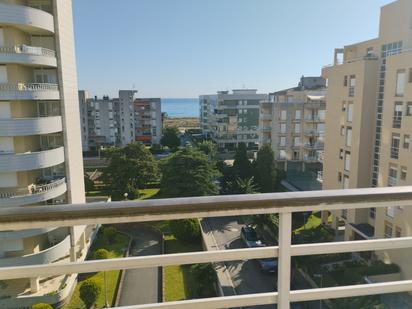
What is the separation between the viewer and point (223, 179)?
18.2 metres

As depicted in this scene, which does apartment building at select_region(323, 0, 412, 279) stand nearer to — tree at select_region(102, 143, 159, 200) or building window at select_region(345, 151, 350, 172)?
building window at select_region(345, 151, 350, 172)

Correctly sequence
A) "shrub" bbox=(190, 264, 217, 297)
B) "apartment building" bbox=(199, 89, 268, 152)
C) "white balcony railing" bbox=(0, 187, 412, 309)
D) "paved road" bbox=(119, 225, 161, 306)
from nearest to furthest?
1. "white balcony railing" bbox=(0, 187, 412, 309)
2. "shrub" bbox=(190, 264, 217, 297)
3. "paved road" bbox=(119, 225, 161, 306)
4. "apartment building" bbox=(199, 89, 268, 152)

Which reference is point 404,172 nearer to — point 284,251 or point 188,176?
point 188,176

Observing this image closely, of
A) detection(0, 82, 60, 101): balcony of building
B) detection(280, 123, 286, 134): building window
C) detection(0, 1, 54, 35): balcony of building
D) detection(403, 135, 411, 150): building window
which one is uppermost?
detection(0, 1, 54, 35): balcony of building

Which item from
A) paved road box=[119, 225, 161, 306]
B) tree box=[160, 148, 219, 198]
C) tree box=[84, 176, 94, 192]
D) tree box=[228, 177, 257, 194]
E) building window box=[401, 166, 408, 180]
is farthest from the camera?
tree box=[84, 176, 94, 192]

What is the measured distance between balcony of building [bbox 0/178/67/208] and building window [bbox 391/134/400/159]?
Answer: 368 inches

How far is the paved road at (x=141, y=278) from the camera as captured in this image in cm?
716

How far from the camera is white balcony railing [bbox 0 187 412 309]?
977 millimetres

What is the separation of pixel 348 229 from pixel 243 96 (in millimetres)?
21997

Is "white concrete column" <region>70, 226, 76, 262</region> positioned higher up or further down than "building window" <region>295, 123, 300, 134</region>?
further down

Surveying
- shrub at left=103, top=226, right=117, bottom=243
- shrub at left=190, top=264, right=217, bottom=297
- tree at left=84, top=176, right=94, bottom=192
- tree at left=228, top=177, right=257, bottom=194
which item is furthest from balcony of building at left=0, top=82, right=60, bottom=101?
tree at left=84, top=176, right=94, bottom=192

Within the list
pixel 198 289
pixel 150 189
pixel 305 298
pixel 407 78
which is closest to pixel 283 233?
pixel 305 298

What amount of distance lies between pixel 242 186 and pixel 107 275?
7226 mm

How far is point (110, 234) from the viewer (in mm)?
12062
